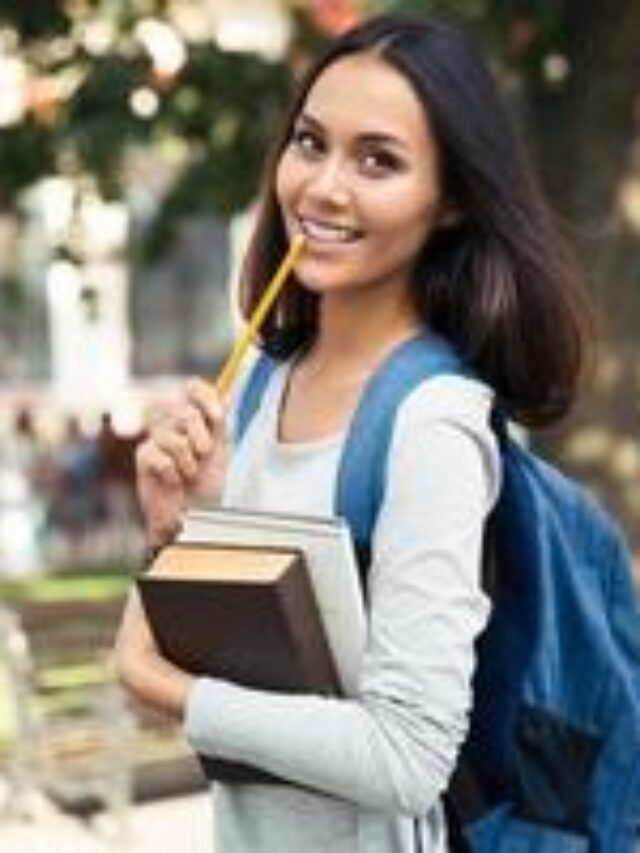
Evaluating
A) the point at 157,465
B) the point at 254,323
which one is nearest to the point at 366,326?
the point at 254,323

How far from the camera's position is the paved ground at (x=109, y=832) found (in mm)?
5371

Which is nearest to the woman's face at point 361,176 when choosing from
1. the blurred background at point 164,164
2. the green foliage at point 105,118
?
the blurred background at point 164,164

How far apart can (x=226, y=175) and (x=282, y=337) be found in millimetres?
4279

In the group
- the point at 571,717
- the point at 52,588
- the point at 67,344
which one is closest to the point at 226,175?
the point at 52,588

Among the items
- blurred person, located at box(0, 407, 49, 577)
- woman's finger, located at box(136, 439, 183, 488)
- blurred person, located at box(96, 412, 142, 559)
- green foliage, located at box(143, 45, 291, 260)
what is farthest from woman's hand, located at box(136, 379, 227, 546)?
blurred person, located at box(96, 412, 142, 559)

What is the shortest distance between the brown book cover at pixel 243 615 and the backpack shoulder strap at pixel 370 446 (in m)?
0.06

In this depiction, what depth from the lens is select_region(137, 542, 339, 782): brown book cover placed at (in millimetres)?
1595

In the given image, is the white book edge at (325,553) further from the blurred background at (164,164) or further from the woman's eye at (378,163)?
the blurred background at (164,164)

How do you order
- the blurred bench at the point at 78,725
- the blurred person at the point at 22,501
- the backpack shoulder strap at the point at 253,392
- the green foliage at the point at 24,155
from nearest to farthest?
the backpack shoulder strap at the point at 253,392 < the blurred bench at the point at 78,725 < the green foliage at the point at 24,155 < the blurred person at the point at 22,501

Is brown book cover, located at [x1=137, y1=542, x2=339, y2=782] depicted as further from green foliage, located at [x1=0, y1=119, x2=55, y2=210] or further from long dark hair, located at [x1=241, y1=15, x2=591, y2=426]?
green foliage, located at [x1=0, y1=119, x2=55, y2=210]

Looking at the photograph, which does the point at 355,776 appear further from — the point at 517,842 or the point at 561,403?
the point at 561,403

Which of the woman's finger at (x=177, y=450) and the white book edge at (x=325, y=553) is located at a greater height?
the woman's finger at (x=177, y=450)

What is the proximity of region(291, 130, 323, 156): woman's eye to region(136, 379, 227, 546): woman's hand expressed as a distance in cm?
21

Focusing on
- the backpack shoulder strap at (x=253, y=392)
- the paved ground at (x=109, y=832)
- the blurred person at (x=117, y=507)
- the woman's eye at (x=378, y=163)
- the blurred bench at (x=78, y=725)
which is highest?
the woman's eye at (x=378, y=163)
